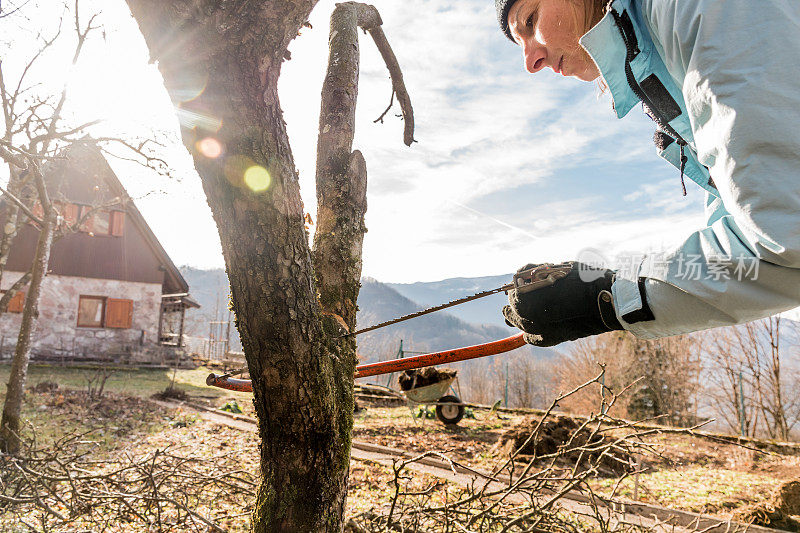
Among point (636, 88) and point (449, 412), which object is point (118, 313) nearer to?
point (449, 412)

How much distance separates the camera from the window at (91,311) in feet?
63.4

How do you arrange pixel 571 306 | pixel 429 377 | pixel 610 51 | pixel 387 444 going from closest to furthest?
1. pixel 610 51
2. pixel 571 306
3. pixel 387 444
4. pixel 429 377

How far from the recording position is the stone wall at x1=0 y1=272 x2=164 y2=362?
1767cm

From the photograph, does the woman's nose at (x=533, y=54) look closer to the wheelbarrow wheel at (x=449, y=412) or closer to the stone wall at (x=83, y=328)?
the wheelbarrow wheel at (x=449, y=412)

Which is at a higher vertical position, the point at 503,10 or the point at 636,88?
the point at 503,10

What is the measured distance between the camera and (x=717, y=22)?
83 cm

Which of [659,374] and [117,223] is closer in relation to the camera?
[659,374]

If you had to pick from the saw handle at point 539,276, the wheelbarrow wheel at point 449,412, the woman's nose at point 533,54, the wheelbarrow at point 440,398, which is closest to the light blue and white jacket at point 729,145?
the saw handle at point 539,276

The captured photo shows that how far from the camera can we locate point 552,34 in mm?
Result: 1453

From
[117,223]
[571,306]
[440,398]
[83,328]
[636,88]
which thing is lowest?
[440,398]

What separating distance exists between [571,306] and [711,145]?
588mm

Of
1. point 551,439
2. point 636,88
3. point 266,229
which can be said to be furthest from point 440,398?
point 636,88

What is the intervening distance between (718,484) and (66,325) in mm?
20891

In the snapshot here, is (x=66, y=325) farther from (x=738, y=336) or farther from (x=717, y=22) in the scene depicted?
(x=738, y=336)
